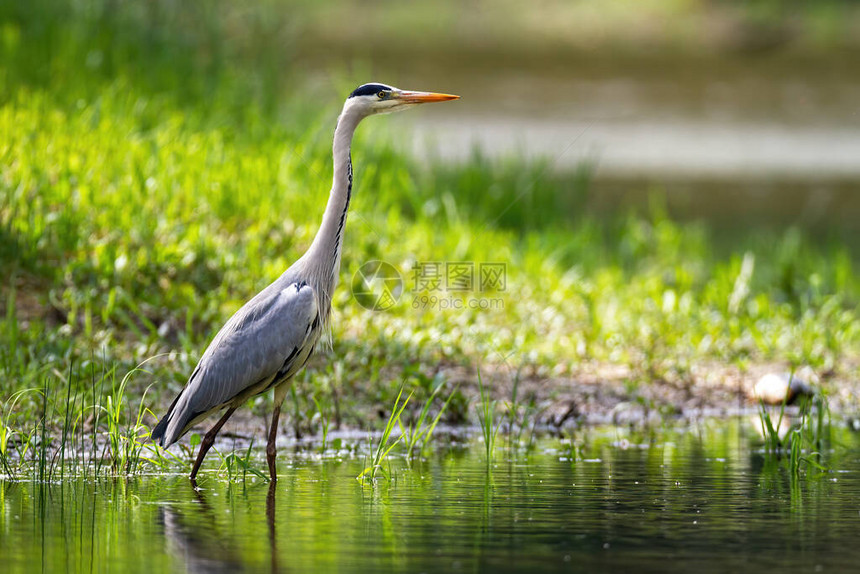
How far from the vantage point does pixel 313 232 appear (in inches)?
362

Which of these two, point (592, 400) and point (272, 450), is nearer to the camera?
point (272, 450)

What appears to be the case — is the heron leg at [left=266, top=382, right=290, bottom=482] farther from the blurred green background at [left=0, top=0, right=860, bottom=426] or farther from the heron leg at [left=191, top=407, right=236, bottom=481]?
the blurred green background at [left=0, top=0, right=860, bottom=426]

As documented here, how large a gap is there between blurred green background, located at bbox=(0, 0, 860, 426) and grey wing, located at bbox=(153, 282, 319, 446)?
52 cm

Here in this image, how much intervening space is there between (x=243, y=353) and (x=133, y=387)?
152 centimetres

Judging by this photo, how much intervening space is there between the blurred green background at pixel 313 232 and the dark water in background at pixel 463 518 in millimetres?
1173

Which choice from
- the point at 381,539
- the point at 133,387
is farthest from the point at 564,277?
the point at 381,539

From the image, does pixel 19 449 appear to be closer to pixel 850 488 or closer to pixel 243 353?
pixel 243 353

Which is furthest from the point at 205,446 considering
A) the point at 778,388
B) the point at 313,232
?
the point at 778,388

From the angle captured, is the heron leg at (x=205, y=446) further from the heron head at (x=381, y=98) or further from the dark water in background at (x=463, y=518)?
the heron head at (x=381, y=98)

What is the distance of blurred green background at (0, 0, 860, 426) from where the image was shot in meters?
7.91

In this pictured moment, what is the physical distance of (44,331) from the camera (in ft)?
25.0

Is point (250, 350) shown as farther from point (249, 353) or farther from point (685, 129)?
point (685, 129)

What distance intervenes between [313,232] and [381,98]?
2.79 metres

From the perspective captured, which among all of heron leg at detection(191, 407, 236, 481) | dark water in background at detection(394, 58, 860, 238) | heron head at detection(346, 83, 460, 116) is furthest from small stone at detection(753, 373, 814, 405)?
dark water in background at detection(394, 58, 860, 238)
